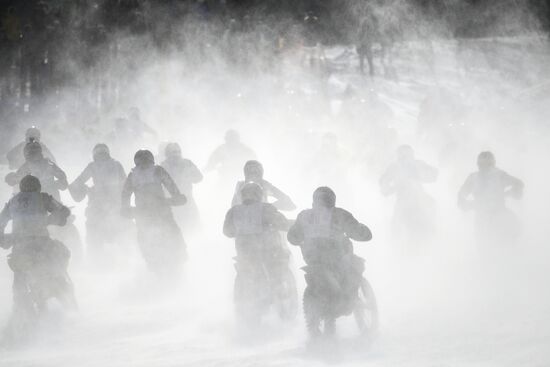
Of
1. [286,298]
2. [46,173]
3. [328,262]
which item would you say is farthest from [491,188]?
[46,173]

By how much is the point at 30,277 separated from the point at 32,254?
29 centimetres

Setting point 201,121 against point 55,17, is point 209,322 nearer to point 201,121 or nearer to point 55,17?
point 201,121

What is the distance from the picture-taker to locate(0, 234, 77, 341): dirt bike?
8.65 metres

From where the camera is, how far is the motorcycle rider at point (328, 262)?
7.42 m

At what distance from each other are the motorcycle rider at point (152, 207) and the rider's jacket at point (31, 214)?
145 centimetres

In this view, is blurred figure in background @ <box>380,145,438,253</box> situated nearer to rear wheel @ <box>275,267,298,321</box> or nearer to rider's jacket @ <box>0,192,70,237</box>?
rear wheel @ <box>275,267,298,321</box>

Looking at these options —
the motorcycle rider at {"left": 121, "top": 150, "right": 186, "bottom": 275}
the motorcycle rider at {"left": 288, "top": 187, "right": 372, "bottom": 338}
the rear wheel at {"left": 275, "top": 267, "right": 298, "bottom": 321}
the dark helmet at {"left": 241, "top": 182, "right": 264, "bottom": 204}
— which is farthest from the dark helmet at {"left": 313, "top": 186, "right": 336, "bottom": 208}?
the motorcycle rider at {"left": 121, "top": 150, "right": 186, "bottom": 275}

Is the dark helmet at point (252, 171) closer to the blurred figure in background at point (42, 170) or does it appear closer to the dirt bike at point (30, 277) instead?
the dirt bike at point (30, 277)

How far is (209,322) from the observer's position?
8.84m

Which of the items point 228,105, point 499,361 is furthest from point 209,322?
point 228,105

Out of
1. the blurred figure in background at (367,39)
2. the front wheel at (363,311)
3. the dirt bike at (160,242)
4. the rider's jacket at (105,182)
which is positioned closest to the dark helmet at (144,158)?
the dirt bike at (160,242)

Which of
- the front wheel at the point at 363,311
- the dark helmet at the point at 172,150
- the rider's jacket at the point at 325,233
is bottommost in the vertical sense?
the front wheel at the point at 363,311

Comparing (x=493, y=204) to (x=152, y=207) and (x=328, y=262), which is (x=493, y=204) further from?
(x=152, y=207)

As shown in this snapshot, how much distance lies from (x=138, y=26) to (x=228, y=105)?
913 cm
